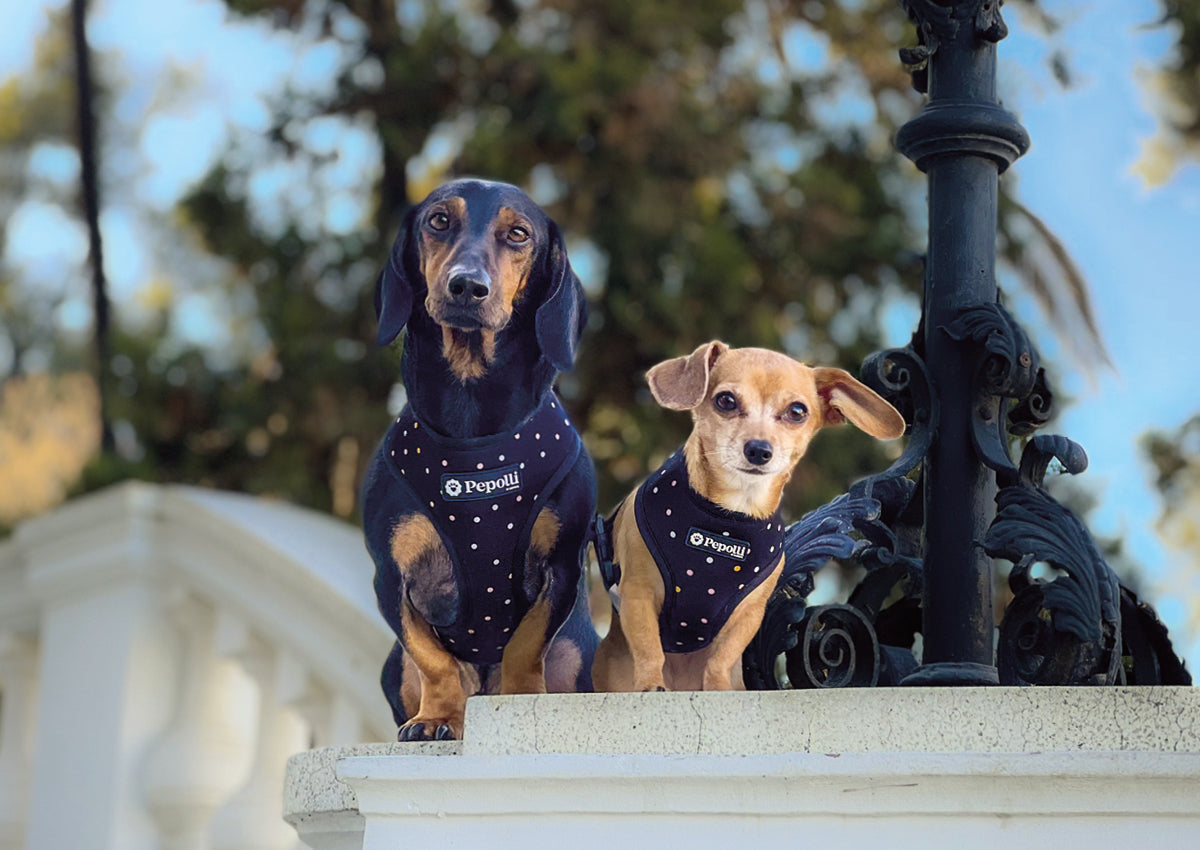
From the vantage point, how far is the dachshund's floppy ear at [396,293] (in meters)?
2.54

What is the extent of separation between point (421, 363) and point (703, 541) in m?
0.49

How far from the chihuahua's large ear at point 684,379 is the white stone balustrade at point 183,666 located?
1480 millimetres

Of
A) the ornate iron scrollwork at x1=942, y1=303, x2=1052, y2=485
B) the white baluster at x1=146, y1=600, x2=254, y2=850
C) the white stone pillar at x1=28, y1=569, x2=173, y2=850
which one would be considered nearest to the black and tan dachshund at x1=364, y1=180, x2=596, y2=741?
the ornate iron scrollwork at x1=942, y1=303, x2=1052, y2=485

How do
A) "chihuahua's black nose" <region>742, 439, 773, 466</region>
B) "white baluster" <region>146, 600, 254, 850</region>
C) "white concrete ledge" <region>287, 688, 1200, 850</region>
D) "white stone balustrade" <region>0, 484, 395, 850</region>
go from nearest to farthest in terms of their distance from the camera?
"white concrete ledge" <region>287, 688, 1200, 850</region> < "chihuahua's black nose" <region>742, 439, 773, 466</region> < "white stone balustrade" <region>0, 484, 395, 850</region> < "white baluster" <region>146, 600, 254, 850</region>

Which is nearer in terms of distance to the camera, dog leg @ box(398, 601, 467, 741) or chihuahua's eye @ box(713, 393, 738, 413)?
chihuahua's eye @ box(713, 393, 738, 413)

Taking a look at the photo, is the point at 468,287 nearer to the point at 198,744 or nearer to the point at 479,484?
the point at 479,484

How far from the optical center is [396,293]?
2.55 m

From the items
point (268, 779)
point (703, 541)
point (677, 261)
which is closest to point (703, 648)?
point (703, 541)

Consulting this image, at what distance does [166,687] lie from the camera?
13.8ft

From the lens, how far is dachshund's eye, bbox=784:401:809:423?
2373mm

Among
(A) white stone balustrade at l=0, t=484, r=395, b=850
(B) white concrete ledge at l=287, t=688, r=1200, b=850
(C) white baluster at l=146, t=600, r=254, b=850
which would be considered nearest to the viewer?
(B) white concrete ledge at l=287, t=688, r=1200, b=850

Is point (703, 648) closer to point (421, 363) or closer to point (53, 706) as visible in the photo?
point (421, 363)

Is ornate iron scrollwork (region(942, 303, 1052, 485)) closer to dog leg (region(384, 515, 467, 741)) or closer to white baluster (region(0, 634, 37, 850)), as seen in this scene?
dog leg (region(384, 515, 467, 741))

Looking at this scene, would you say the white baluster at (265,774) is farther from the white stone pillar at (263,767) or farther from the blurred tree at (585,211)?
the blurred tree at (585,211)
